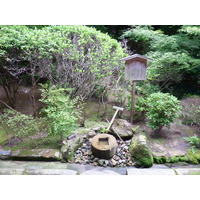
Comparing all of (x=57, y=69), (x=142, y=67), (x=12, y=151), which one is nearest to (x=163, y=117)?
(x=142, y=67)

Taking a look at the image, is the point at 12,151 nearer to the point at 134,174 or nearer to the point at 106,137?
the point at 106,137

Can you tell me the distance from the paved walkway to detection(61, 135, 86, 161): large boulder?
0.22 m

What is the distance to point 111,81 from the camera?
6633mm

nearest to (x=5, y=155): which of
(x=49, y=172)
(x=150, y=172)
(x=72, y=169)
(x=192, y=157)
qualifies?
(x=49, y=172)

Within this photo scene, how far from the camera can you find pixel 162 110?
5.05m

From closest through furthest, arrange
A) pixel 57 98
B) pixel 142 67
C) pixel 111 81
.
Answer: pixel 57 98 → pixel 142 67 → pixel 111 81

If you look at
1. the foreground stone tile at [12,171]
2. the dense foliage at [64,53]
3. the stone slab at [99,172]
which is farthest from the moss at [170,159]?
the foreground stone tile at [12,171]

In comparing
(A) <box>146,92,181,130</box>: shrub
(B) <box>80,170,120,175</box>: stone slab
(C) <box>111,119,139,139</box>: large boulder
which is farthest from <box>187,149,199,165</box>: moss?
(B) <box>80,170,120,175</box>: stone slab

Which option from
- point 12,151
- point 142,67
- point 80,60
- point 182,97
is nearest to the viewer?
point 12,151

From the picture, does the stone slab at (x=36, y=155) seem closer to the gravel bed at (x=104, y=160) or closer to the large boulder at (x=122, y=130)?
the gravel bed at (x=104, y=160)

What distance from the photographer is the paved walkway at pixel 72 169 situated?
3754mm

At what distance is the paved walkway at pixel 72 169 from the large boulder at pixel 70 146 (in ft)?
0.72

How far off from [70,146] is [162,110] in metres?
2.85

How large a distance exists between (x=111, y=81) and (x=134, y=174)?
372 cm
